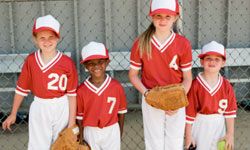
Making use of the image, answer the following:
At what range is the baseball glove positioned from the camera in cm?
279

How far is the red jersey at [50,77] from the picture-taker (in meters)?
2.98

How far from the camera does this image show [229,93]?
313 cm

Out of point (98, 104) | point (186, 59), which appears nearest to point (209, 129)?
point (186, 59)

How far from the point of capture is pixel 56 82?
2.99 m

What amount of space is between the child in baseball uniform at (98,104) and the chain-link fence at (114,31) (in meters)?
1.94

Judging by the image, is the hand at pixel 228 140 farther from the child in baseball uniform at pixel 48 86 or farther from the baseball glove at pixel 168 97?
the child in baseball uniform at pixel 48 86

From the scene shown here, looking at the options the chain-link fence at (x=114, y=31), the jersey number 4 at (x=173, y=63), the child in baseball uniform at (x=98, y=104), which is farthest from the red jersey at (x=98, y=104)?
the chain-link fence at (x=114, y=31)

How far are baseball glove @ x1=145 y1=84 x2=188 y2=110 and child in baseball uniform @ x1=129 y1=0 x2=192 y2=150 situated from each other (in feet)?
0.23

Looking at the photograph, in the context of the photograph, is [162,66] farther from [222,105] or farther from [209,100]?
[222,105]

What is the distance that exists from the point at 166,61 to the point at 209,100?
→ 17.8 inches

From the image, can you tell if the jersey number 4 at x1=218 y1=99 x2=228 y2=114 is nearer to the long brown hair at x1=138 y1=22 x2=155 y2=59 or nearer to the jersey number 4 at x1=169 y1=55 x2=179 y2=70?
the jersey number 4 at x1=169 y1=55 x2=179 y2=70

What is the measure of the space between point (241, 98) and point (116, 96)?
9.92ft

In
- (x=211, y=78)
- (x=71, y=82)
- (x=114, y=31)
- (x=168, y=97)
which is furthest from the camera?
(x=114, y=31)

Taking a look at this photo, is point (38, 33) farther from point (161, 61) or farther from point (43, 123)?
point (161, 61)
